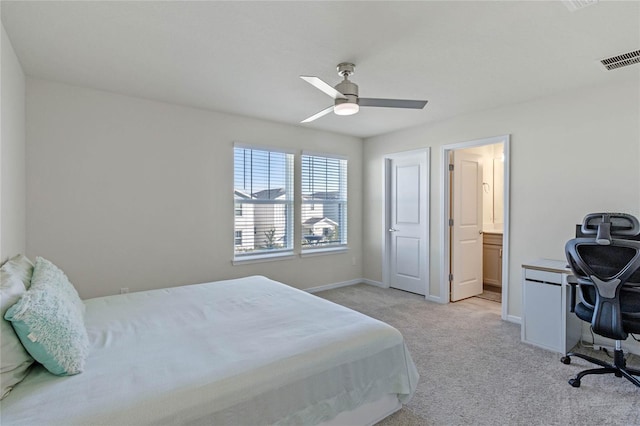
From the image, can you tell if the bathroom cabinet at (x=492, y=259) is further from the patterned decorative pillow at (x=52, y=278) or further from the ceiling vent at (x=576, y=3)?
the patterned decorative pillow at (x=52, y=278)

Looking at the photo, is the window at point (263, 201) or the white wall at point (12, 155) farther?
the window at point (263, 201)

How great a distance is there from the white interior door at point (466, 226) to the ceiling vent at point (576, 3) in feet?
8.60

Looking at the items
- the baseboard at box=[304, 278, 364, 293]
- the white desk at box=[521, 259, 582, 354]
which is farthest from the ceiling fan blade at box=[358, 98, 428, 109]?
the baseboard at box=[304, 278, 364, 293]

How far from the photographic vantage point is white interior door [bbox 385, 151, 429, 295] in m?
4.70

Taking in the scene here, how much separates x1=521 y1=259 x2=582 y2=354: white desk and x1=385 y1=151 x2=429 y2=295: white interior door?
62.6 inches

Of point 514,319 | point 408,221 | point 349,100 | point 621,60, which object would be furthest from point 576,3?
point 408,221

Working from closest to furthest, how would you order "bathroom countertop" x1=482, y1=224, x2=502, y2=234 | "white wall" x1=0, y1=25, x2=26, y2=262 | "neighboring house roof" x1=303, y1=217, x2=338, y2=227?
"white wall" x1=0, y1=25, x2=26, y2=262
"neighboring house roof" x1=303, y1=217, x2=338, y2=227
"bathroom countertop" x1=482, y1=224, x2=502, y2=234

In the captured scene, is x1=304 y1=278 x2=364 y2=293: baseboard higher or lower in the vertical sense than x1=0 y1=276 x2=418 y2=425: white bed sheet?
lower

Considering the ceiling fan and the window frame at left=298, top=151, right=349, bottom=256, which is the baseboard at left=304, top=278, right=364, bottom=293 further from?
the ceiling fan

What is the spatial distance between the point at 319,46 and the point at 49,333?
2283 mm

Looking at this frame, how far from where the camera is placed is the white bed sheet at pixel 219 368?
3.96 ft

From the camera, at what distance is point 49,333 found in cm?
138

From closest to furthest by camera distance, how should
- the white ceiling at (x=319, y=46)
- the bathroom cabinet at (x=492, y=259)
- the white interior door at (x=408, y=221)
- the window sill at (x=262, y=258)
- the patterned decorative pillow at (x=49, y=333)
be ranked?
the patterned decorative pillow at (x=49, y=333) < the white ceiling at (x=319, y=46) < the window sill at (x=262, y=258) < the white interior door at (x=408, y=221) < the bathroom cabinet at (x=492, y=259)

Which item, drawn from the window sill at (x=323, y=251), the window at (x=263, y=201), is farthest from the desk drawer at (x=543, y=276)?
the window at (x=263, y=201)
